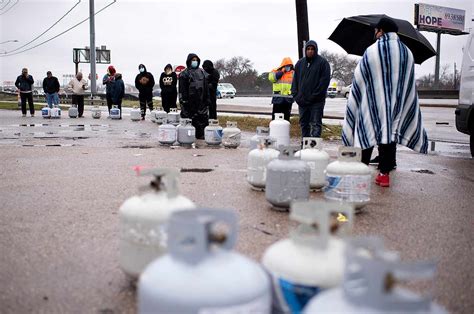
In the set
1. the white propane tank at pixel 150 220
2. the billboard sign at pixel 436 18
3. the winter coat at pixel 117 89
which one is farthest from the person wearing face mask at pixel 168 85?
the billboard sign at pixel 436 18

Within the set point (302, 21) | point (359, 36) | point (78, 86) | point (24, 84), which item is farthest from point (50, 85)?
point (359, 36)

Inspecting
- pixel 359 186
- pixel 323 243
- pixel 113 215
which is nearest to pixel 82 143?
pixel 113 215

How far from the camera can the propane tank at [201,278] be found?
152 centimetres

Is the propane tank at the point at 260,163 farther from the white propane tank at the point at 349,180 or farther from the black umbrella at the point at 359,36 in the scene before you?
the black umbrella at the point at 359,36

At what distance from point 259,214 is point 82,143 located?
7.19 meters

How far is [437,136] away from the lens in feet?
44.9

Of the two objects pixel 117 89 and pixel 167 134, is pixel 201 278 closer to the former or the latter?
pixel 167 134

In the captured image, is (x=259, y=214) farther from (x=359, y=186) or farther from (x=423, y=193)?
(x=423, y=193)

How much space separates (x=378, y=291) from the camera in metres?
1.38

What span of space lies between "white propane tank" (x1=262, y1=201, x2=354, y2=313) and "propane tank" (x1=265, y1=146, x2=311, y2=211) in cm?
241

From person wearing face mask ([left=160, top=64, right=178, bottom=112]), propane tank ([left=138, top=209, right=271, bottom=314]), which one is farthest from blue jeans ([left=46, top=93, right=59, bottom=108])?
propane tank ([left=138, top=209, right=271, bottom=314])

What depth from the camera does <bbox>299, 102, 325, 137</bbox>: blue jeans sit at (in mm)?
8591

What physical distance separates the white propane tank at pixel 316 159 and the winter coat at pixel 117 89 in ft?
49.3

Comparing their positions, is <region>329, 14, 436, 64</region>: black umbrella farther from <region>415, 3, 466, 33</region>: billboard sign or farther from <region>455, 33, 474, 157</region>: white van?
<region>415, 3, 466, 33</region>: billboard sign
